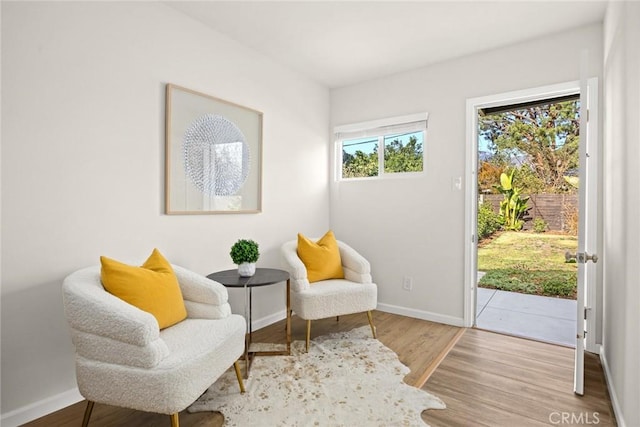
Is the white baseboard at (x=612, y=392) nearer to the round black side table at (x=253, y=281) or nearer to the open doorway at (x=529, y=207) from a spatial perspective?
the open doorway at (x=529, y=207)

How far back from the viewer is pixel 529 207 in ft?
15.8

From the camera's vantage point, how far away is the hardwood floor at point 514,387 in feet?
5.87

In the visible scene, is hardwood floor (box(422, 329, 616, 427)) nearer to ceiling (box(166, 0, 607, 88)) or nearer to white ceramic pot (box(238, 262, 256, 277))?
white ceramic pot (box(238, 262, 256, 277))

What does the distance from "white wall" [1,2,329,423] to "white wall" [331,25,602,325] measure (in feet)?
4.93

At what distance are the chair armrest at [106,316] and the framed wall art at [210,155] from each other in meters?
0.91

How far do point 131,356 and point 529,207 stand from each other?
5086 millimetres

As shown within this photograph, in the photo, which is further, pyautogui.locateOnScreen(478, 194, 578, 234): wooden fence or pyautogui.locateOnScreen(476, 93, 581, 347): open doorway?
pyautogui.locateOnScreen(478, 194, 578, 234): wooden fence

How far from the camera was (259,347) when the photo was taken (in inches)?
101

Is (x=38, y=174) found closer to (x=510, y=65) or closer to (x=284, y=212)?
(x=284, y=212)

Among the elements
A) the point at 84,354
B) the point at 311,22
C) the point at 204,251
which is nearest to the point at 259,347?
the point at 204,251

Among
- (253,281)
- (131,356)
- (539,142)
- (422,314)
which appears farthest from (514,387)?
(539,142)

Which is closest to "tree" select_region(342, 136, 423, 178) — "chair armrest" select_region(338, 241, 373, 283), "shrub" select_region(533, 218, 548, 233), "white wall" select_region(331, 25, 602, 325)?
"white wall" select_region(331, 25, 602, 325)

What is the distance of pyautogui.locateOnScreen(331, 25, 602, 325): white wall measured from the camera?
9.31 feet

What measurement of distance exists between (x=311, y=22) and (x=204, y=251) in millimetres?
1918
